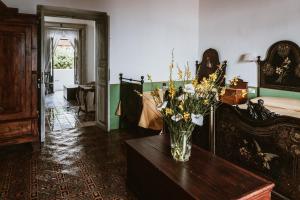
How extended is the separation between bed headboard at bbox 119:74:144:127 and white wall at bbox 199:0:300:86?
206cm

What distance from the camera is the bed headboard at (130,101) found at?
4262mm

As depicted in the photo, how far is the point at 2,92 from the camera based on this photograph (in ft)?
11.1

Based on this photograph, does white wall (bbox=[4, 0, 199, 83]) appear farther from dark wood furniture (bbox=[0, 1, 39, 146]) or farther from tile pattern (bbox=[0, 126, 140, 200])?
tile pattern (bbox=[0, 126, 140, 200])

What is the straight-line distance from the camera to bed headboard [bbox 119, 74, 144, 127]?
426cm

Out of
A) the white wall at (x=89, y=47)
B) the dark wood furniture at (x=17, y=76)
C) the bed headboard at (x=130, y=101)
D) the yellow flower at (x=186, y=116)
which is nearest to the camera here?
the yellow flower at (x=186, y=116)

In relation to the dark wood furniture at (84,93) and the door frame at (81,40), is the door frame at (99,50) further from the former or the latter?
the door frame at (81,40)

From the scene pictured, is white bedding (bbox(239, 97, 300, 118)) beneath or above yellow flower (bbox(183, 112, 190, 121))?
beneath

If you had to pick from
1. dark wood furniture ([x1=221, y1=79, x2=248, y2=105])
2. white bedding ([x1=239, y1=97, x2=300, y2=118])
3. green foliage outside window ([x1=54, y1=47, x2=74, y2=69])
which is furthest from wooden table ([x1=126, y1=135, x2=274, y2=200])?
green foliage outside window ([x1=54, y1=47, x2=74, y2=69])

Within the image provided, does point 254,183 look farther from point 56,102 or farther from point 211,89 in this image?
point 56,102

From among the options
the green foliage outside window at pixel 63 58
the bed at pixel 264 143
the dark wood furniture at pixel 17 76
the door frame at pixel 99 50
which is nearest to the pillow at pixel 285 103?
the bed at pixel 264 143

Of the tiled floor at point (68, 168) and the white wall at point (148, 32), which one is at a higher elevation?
the white wall at point (148, 32)

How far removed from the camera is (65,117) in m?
5.89

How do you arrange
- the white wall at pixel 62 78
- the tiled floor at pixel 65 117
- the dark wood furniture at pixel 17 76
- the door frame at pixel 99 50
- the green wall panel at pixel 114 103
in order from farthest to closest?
the white wall at pixel 62 78, the tiled floor at pixel 65 117, the green wall panel at pixel 114 103, the door frame at pixel 99 50, the dark wood furniture at pixel 17 76

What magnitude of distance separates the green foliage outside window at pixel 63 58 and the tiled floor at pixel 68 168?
22.8 feet
